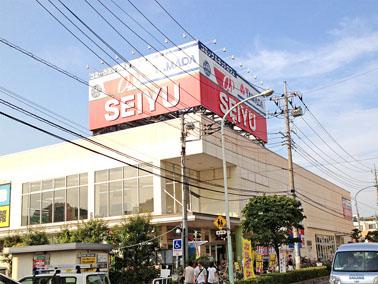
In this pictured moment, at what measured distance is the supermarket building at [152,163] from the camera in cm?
3812

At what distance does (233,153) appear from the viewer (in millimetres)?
41625

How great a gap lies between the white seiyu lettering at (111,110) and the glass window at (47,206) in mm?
8585

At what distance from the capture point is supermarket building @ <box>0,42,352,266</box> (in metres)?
38.1

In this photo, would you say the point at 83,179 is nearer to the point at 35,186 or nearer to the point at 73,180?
the point at 73,180

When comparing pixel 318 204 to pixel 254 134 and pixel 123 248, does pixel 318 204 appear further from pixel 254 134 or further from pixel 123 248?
pixel 123 248

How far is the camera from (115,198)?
39.8 meters

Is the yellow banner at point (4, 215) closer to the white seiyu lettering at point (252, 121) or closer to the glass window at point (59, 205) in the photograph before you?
the glass window at point (59, 205)

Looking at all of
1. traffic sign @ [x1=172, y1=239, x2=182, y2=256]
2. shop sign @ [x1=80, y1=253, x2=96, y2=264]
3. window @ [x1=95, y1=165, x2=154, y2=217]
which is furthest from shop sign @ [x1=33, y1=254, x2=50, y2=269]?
window @ [x1=95, y1=165, x2=154, y2=217]

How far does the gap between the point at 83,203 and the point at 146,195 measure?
21.5 ft

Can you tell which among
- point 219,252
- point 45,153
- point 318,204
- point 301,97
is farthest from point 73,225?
point 318,204

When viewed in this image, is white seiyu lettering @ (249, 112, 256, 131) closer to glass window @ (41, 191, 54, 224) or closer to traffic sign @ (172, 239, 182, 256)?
glass window @ (41, 191, 54, 224)

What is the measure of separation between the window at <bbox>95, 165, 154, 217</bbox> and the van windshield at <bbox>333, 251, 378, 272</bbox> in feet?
77.1

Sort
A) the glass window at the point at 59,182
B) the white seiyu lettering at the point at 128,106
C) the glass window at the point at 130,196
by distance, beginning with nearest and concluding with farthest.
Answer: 1. the glass window at the point at 130,196
2. the glass window at the point at 59,182
3. the white seiyu lettering at the point at 128,106

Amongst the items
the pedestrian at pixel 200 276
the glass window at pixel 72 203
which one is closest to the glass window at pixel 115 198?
the glass window at pixel 72 203
